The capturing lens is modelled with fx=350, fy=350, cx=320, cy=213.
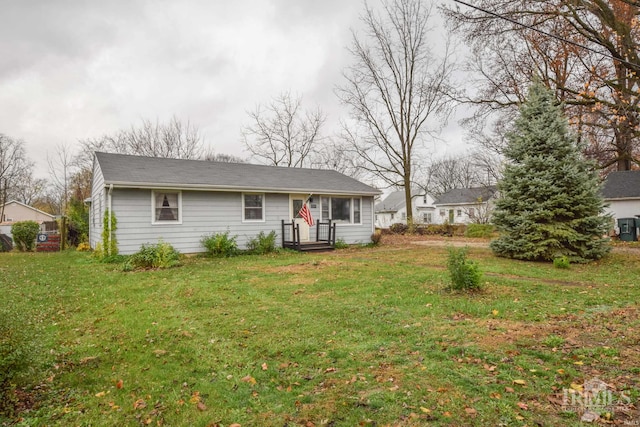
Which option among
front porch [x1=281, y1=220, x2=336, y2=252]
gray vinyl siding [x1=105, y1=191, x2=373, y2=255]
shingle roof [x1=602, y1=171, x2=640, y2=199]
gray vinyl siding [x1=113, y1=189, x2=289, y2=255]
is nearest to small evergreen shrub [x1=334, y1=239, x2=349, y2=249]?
front porch [x1=281, y1=220, x2=336, y2=252]

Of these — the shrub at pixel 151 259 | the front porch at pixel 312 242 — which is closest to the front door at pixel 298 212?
the front porch at pixel 312 242

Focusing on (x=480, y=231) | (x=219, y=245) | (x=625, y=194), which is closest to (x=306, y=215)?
(x=219, y=245)

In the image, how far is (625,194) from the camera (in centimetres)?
2323

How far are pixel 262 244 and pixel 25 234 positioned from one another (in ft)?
39.2

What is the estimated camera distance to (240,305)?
19.0 ft

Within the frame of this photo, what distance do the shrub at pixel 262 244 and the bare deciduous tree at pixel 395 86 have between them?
1251cm

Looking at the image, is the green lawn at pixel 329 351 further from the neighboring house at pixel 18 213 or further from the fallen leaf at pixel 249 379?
the neighboring house at pixel 18 213

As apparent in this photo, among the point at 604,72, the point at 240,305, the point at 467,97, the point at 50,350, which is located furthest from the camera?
the point at 467,97

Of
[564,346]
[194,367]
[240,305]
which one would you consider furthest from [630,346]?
[240,305]

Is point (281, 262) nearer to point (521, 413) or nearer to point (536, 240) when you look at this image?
point (536, 240)

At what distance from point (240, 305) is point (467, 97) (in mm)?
14325

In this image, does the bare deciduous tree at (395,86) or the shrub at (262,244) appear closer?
the shrub at (262,244)

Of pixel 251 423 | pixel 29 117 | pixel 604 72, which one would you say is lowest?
pixel 251 423

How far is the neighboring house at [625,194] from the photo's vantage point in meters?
23.1
